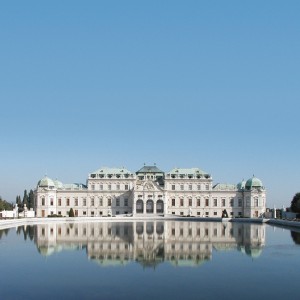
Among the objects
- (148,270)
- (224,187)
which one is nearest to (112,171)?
(224,187)

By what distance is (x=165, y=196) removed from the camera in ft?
386

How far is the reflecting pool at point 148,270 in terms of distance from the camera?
22.8 metres

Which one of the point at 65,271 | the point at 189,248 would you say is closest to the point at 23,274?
the point at 65,271

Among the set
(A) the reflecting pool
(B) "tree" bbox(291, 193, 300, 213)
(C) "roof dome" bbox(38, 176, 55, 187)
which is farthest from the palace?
(A) the reflecting pool

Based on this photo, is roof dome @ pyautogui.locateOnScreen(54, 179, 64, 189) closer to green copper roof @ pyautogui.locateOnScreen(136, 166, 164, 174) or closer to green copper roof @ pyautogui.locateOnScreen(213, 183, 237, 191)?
green copper roof @ pyautogui.locateOnScreen(136, 166, 164, 174)

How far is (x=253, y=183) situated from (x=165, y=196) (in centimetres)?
2203

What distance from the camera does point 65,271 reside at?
2827 cm

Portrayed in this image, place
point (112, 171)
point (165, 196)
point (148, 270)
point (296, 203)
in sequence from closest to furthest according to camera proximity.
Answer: point (148, 270) → point (296, 203) → point (165, 196) → point (112, 171)

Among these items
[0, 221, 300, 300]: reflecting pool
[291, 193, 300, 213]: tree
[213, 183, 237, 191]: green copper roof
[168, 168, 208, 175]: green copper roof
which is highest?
[168, 168, 208, 175]: green copper roof

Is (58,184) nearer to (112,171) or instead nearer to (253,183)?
(112,171)

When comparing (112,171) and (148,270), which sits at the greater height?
(112,171)

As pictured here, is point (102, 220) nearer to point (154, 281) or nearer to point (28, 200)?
point (28, 200)

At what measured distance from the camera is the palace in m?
118

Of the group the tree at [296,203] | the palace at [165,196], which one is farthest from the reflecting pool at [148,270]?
the palace at [165,196]
